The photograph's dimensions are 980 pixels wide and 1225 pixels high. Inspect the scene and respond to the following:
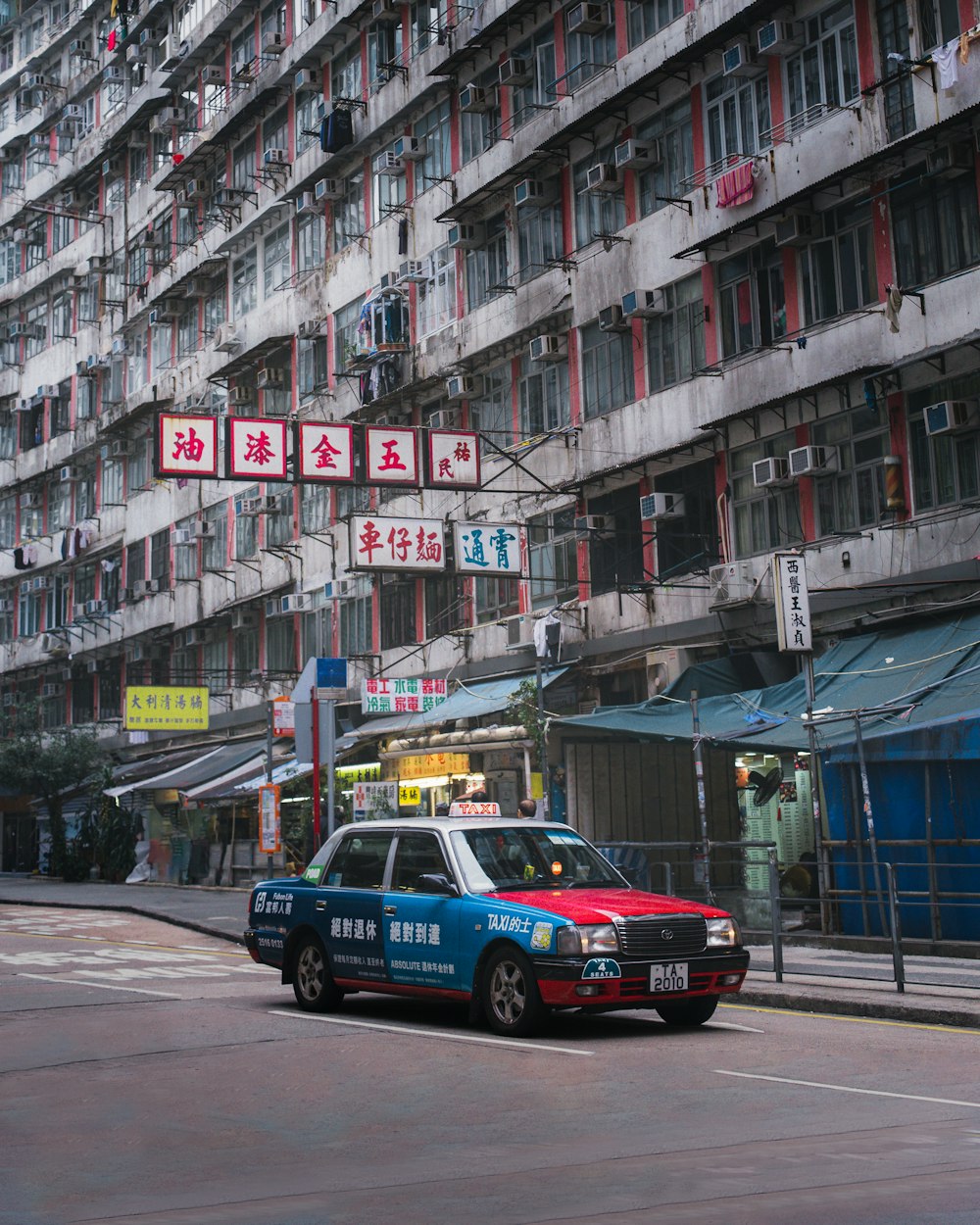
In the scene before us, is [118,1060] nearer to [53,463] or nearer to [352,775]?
[352,775]

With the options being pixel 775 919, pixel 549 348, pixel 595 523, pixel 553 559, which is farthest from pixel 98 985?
pixel 549 348

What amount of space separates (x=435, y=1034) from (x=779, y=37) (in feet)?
54.4

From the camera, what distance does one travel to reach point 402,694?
28.7m

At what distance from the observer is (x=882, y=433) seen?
2120cm

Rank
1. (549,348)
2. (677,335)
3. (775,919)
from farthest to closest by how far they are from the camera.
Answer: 1. (549,348)
2. (677,335)
3. (775,919)

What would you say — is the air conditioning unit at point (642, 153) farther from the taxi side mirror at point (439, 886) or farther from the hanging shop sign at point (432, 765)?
the taxi side mirror at point (439, 886)

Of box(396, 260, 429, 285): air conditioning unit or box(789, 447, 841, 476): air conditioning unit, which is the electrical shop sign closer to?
box(789, 447, 841, 476): air conditioning unit

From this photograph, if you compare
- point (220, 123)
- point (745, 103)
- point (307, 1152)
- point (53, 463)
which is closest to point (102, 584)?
point (53, 463)

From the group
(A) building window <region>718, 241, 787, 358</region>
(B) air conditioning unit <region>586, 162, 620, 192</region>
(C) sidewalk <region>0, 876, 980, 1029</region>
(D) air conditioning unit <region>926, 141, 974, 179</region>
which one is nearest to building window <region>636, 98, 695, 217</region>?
(B) air conditioning unit <region>586, 162, 620, 192</region>

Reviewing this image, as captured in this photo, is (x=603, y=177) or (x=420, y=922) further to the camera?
(x=603, y=177)

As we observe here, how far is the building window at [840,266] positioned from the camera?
2161 cm

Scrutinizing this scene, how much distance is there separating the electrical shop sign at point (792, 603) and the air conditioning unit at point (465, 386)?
13.8 meters

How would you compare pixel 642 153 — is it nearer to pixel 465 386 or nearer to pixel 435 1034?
pixel 465 386

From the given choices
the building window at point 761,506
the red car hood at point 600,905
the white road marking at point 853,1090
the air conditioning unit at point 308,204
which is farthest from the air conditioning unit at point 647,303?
the white road marking at point 853,1090
